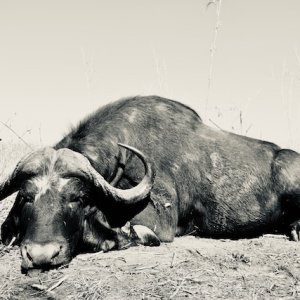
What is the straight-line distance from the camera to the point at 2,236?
5.17 metres

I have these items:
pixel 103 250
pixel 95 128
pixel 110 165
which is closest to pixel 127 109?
pixel 95 128

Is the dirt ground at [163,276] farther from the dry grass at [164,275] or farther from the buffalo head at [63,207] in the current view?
the buffalo head at [63,207]

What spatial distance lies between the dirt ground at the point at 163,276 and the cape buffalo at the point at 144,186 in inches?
10.2

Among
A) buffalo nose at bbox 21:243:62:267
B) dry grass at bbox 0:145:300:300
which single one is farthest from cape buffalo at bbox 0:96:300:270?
dry grass at bbox 0:145:300:300

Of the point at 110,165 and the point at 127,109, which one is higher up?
the point at 127,109

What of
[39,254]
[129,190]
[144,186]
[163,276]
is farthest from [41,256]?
[144,186]

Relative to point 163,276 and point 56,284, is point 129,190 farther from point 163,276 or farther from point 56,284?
point 56,284

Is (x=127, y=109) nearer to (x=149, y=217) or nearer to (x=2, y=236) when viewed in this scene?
(x=149, y=217)

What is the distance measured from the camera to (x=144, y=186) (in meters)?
5.08

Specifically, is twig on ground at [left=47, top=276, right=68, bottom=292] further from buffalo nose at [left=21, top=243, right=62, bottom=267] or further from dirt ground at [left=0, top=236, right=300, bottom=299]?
buffalo nose at [left=21, top=243, right=62, bottom=267]

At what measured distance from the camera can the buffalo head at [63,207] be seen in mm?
4180

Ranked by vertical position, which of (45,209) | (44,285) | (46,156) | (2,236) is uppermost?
(46,156)

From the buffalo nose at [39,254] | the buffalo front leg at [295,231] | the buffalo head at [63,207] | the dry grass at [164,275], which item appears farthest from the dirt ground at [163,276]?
the buffalo front leg at [295,231]

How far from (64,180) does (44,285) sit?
1180 mm
